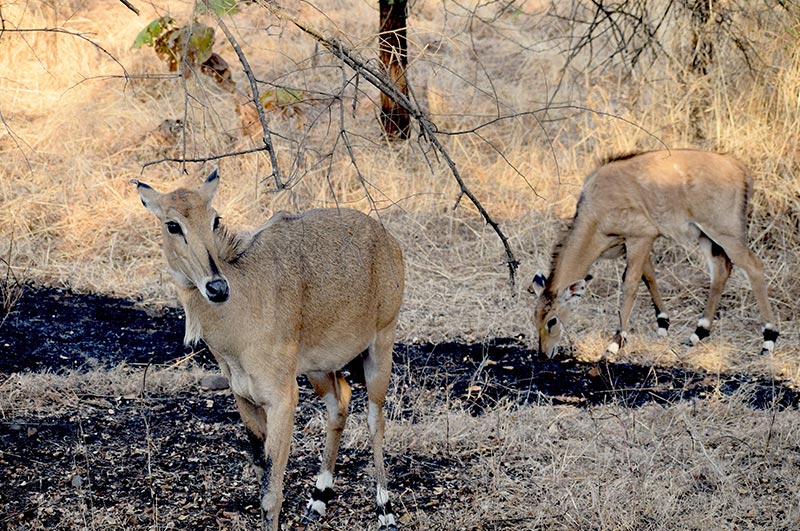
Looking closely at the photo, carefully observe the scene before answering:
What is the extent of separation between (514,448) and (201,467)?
181cm

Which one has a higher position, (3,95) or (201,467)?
(3,95)

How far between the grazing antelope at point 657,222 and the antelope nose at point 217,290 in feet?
14.2

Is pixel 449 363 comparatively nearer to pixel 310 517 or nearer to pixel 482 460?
pixel 482 460

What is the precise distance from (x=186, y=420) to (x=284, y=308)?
170cm

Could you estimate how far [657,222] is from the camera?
27.5 feet

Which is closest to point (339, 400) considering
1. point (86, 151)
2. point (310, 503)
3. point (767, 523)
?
point (310, 503)

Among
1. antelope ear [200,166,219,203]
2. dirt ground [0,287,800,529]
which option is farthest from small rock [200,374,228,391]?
antelope ear [200,166,219,203]

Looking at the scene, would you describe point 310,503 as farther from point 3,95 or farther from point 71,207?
point 3,95

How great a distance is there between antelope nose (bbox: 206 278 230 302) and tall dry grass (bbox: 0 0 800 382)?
3.79m

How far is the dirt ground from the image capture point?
4.99 m

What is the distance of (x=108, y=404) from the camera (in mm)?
6168

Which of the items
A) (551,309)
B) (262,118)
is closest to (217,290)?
(262,118)

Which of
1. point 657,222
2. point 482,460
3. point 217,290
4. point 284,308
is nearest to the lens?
point 217,290

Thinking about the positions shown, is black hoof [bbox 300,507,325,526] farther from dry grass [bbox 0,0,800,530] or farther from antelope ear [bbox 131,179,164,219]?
antelope ear [bbox 131,179,164,219]
